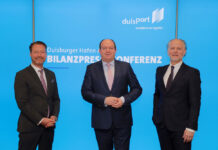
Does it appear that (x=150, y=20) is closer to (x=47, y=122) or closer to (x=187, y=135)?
(x=187, y=135)

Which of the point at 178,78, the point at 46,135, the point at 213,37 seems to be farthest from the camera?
the point at 213,37

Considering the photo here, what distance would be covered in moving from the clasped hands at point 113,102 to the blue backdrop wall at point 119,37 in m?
1.44

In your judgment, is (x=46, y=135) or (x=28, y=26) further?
(x=28, y=26)

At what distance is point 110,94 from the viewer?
2.61m

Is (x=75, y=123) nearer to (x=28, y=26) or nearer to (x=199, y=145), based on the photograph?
(x=28, y=26)

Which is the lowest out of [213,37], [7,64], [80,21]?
[7,64]

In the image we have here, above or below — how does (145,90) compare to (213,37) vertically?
below

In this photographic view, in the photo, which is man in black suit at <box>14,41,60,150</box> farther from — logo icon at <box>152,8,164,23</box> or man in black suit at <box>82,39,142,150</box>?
logo icon at <box>152,8,164,23</box>

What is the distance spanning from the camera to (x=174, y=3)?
3785 mm

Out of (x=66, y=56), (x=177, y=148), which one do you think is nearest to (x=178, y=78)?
(x=177, y=148)

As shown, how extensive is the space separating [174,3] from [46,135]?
111 inches

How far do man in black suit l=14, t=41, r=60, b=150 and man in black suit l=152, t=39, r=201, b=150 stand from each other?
3.93 ft

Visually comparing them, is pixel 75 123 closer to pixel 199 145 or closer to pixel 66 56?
pixel 66 56

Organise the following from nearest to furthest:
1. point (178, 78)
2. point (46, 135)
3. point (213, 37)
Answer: point (178, 78) < point (46, 135) < point (213, 37)
